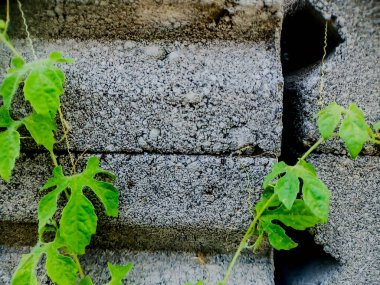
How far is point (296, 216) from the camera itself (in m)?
0.96

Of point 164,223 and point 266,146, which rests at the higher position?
point 266,146

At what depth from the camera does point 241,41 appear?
3.35 feet

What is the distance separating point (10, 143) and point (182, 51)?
1.56 ft

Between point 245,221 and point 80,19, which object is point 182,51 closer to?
point 80,19

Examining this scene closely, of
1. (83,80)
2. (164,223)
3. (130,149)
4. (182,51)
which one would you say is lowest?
(164,223)

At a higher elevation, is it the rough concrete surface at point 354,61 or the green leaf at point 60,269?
the rough concrete surface at point 354,61

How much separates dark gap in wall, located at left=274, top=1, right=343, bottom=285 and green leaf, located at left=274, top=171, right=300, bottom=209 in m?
0.21

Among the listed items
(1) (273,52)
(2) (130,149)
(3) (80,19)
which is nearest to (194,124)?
(2) (130,149)

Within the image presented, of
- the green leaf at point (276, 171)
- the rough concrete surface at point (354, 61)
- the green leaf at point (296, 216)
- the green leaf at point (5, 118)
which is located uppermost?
the rough concrete surface at point (354, 61)

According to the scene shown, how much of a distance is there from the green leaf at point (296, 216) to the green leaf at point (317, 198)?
0.37ft

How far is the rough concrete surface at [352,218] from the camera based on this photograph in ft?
Answer: 3.41

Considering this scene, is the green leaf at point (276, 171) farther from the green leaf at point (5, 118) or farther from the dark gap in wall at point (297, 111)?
the green leaf at point (5, 118)

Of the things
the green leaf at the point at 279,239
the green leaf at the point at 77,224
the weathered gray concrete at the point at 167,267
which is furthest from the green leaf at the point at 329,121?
the green leaf at the point at 77,224

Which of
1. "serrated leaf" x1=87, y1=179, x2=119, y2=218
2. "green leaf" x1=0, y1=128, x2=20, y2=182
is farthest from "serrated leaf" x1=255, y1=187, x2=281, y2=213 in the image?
"green leaf" x1=0, y1=128, x2=20, y2=182
